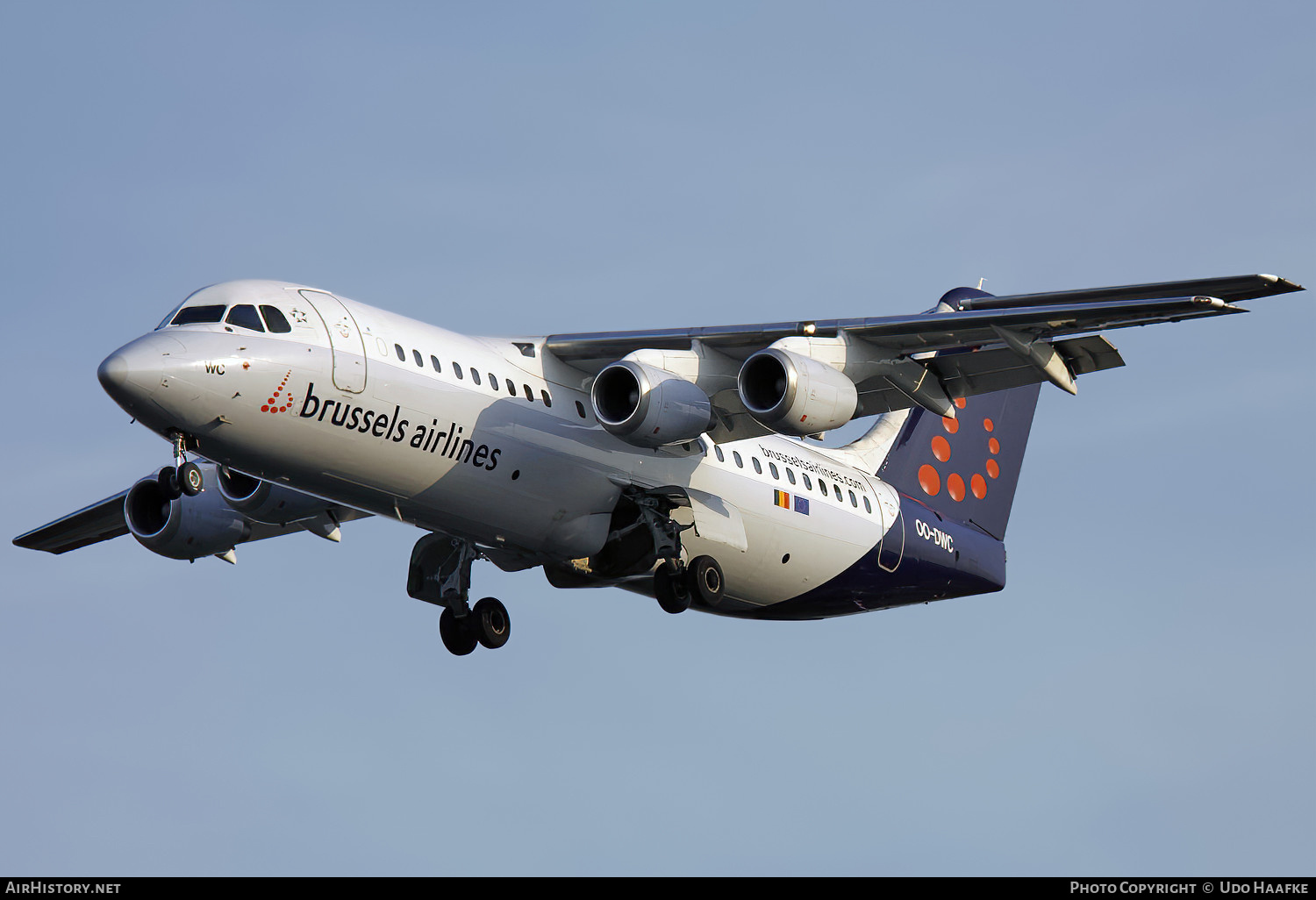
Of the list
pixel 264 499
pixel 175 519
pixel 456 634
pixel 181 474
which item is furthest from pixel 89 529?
pixel 181 474

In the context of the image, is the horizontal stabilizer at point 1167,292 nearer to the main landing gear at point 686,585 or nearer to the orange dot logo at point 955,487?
the main landing gear at point 686,585

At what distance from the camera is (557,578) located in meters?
22.2

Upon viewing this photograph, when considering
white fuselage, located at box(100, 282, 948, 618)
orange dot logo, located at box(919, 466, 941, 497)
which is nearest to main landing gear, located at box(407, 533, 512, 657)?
white fuselage, located at box(100, 282, 948, 618)

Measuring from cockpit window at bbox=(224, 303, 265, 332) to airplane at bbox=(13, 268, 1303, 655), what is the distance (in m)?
0.02

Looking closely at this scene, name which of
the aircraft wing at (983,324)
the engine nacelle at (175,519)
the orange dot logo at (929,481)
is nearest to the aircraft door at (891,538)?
the orange dot logo at (929,481)

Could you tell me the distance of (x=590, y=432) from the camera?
2108cm

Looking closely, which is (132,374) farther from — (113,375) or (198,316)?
(198,316)

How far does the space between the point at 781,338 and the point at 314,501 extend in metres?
6.10

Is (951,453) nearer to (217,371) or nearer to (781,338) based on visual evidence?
(781,338)

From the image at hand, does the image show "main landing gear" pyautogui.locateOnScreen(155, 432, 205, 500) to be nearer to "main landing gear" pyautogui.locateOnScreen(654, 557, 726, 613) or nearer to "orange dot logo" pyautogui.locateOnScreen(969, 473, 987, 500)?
"main landing gear" pyautogui.locateOnScreen(654, 557, 726, 613)

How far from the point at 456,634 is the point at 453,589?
21.7 inches

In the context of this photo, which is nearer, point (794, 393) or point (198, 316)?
point (198, 316)

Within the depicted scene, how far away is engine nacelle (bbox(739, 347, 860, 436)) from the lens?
2003 centimetres
